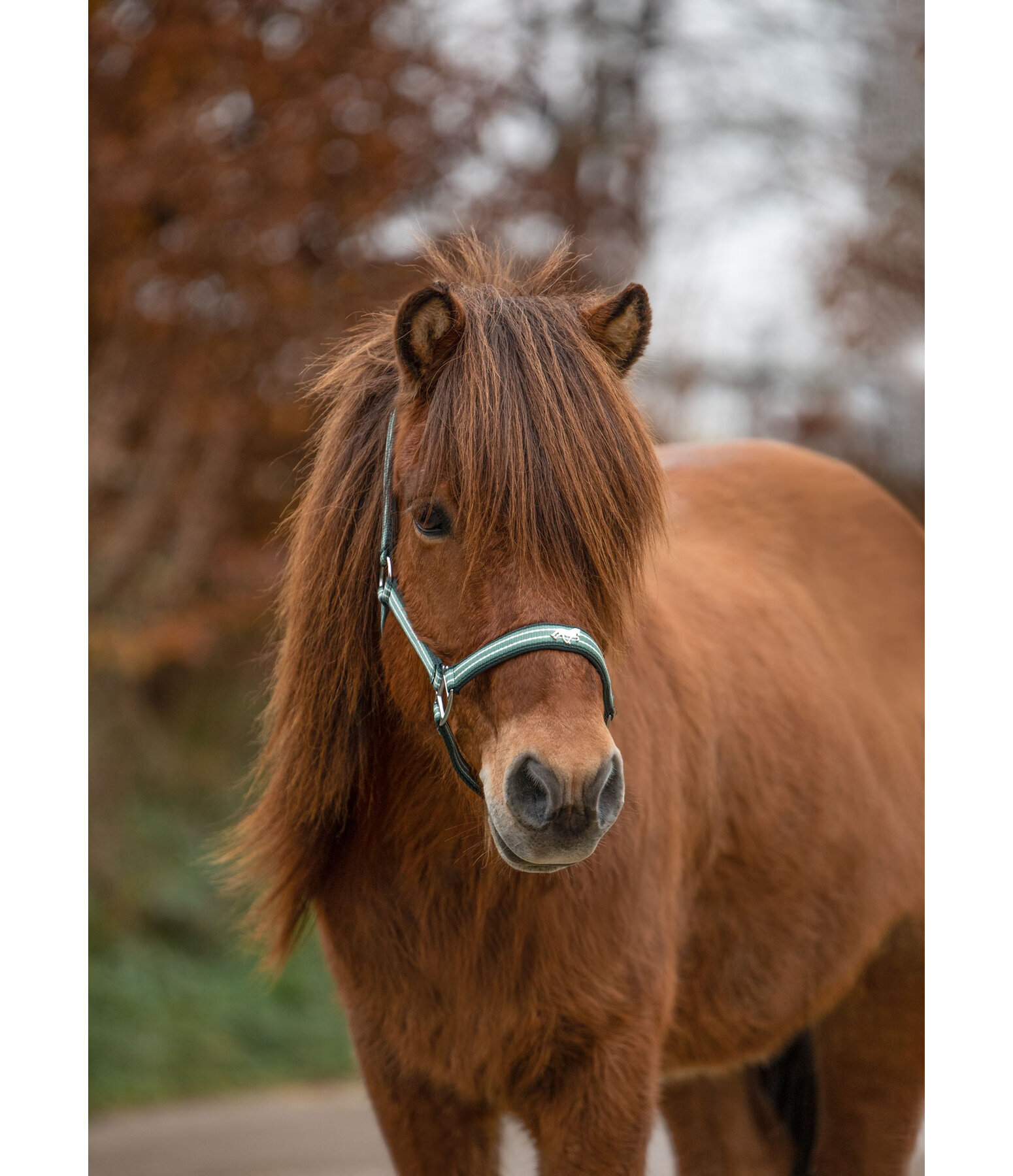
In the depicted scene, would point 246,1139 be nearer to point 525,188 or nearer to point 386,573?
point 386,573

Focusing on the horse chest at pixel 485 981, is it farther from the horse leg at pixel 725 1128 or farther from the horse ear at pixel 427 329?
the horse leg at pixel 725 1128

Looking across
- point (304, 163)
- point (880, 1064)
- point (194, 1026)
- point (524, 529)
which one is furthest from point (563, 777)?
point (194, 1026)

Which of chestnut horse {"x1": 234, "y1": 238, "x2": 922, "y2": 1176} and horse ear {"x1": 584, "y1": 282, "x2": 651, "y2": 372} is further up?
horse ear {"x1": 584, "y1": 282, "x2": 651, "y2": 372}

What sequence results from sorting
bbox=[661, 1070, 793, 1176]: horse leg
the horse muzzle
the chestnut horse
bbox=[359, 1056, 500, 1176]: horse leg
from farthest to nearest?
bbox=[661, 1070, 793, 1176]: horse leg → bbox=[359, 1056, 500, 1176]: horse leg → the chestnut horse → the horse muzzle

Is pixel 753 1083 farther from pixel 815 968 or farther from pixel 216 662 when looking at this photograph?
pixel 216 662

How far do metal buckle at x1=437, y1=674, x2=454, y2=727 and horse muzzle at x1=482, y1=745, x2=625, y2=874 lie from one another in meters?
0.14

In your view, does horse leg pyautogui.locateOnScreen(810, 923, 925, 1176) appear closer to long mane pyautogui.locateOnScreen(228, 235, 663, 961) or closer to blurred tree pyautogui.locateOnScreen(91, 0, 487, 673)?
long mane pyautogui.locateOnScreen(228, 235, 663, 961)

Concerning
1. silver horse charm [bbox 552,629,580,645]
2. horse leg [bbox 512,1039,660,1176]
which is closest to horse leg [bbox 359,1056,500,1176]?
horse leg [bbox 512,1039,660,1176]

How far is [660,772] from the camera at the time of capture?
1.59 meters

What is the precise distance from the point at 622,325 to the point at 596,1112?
1.02 meters

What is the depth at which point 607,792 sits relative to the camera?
110cm

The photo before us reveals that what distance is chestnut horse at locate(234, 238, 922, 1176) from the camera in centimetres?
120

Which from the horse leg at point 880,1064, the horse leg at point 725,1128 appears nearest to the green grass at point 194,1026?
the horse leg at point 725,1128

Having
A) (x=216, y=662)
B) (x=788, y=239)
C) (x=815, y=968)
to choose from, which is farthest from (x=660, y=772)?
(x=216, y=662)
